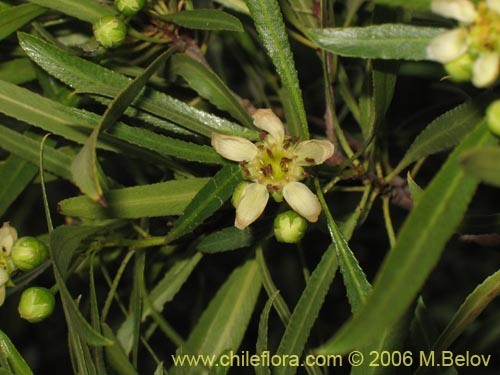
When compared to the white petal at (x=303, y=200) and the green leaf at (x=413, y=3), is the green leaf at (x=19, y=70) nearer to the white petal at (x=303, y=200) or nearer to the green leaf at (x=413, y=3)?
the white petal at (x=303, y=200)

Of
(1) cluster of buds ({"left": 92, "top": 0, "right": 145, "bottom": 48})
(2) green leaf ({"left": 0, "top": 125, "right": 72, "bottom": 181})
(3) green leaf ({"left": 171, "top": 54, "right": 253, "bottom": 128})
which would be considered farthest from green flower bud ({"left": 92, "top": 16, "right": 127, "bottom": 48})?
(2) green leaf ({"left": 0, "top": 125, "right": 72, "bottom": 181})

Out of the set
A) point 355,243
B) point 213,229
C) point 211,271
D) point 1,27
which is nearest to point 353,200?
point 355,243

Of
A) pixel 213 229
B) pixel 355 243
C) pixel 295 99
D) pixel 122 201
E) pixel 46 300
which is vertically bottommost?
pixel 46 300

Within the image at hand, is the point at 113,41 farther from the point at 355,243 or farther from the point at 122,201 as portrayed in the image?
the point at 355,243

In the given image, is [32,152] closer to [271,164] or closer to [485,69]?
[271,164]

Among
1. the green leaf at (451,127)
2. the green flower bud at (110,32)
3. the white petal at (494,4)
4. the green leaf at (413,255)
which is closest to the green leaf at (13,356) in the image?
the green flower bud at (110,32)
